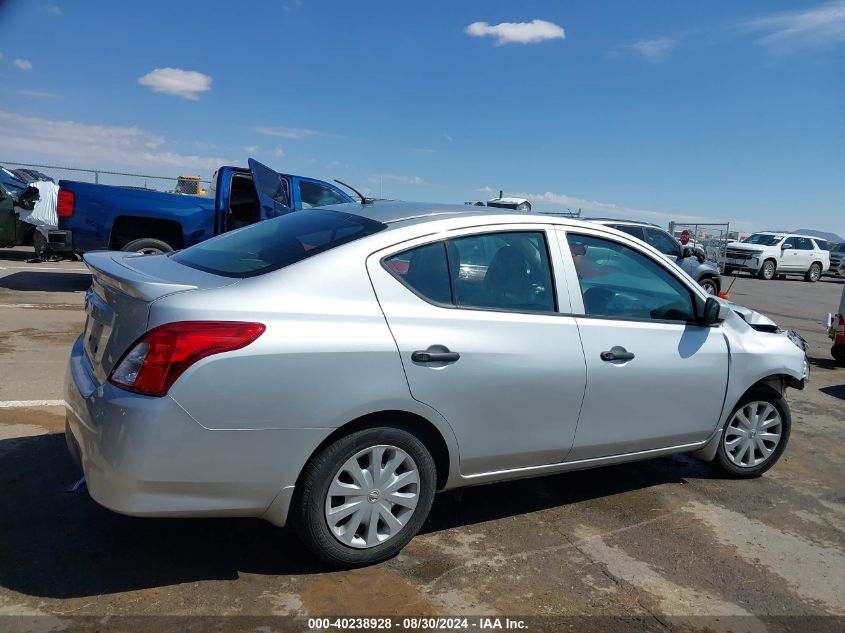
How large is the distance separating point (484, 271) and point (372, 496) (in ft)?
4.16

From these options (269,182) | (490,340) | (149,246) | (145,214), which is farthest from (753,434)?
(145,214)

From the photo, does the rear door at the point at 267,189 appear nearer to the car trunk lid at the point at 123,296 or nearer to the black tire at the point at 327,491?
the car trunk lid at the point at 123,296

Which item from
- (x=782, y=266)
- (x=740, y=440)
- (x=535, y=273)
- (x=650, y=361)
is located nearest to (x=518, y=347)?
(x=535, y=273)

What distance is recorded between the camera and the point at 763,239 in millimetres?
27438

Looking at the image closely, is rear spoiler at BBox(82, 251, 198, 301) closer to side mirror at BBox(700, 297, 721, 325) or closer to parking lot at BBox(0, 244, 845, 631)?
parking lot at BBox(0, 244, 845, 631)

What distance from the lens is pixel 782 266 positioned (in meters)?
27.0

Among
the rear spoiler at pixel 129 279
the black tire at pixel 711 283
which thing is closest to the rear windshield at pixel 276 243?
the rear spoiler at pixel 129 279

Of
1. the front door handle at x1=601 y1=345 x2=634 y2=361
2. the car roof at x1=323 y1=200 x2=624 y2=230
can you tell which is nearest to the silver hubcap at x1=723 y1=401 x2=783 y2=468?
the front door handle at x1=601 y1=345 x2=634 y2=361

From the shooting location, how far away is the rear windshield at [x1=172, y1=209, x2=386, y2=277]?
10.7ft

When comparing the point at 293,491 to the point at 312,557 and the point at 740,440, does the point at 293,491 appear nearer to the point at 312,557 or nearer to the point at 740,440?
the point at 312,557

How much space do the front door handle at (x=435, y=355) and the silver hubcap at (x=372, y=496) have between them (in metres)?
0.43

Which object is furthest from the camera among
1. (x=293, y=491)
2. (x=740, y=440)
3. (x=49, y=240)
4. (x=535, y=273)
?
(x=49, y=240)

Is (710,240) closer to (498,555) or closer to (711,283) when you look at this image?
(711,283)

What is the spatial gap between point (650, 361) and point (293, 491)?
211 cm
